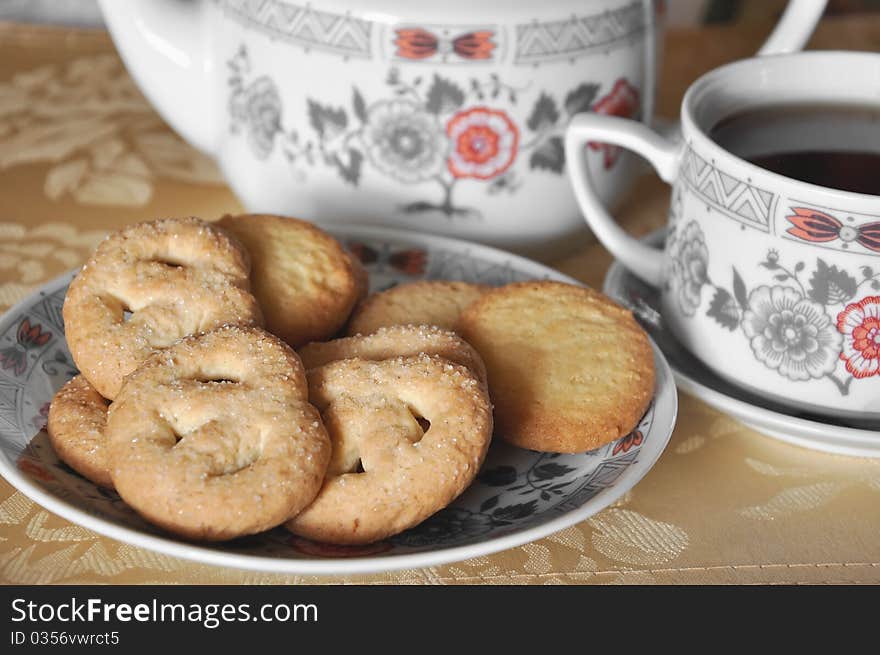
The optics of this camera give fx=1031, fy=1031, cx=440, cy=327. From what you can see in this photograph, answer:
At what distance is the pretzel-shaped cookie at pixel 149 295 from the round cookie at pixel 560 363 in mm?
143

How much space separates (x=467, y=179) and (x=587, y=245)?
0.15 meters

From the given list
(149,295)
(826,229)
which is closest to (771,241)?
(826,229)

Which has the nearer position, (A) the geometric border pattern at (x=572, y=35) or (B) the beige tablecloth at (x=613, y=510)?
(B) the beige tablecloth at (x=613, y=510)

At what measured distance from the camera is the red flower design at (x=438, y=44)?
2.18ft

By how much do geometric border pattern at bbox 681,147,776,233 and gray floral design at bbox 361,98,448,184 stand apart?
18 cm

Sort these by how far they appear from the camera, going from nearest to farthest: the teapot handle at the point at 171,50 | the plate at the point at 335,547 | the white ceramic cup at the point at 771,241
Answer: the plate at the point at 335,547 → the white ceramic cup at the point at 771,241 → the teapot handle at the point at 171,50

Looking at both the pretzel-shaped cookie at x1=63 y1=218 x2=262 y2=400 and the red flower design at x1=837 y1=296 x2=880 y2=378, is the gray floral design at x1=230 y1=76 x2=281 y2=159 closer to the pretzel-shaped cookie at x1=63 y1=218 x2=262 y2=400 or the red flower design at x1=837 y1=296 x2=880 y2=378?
the pretzel-shaped cookie at x1=63 y1=218 x2=262 y2=400

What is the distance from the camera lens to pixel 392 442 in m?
0.50

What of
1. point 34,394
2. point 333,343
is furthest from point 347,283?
point 34,394

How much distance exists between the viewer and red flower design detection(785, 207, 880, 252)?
544 millimetres

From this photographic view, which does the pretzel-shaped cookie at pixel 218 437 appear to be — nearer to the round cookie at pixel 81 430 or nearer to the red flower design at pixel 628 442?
the round cookie at pixel 81 430

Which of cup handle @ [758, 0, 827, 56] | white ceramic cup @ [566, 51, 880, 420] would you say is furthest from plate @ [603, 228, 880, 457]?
cup handle @ [758, 0, 827, 56]

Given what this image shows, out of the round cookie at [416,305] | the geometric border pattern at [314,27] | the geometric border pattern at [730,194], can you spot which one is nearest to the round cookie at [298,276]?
the round cookie at [416,305]

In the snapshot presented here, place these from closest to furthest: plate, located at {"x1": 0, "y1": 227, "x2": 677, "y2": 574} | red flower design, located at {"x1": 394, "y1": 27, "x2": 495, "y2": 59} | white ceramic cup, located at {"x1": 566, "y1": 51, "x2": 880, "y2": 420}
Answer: plate, located at {"x1": 0, "y1": 227, "x2": 677, "y2": 574}
white ceramic cup, located at {"x1": 566, "y1": 51, "x2": 880, "y2": 420}
red flower design, located at {"x1": 394, "y1": 27, "x2": 495, "y2": 59}
